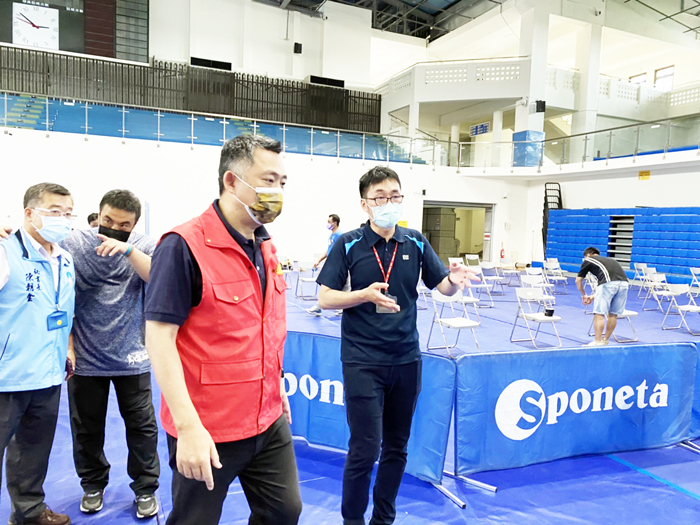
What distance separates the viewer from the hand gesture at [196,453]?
4.16 ft

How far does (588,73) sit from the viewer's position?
18.5 m

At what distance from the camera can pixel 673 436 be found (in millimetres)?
3648

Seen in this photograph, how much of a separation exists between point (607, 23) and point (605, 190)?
776 cm

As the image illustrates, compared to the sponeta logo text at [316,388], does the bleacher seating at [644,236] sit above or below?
above

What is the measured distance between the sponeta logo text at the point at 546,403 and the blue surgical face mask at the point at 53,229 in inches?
112

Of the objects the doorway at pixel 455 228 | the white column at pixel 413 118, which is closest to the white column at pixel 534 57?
the doorway at pixel 455 228

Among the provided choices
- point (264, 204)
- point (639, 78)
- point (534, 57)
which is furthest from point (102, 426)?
point (639, 78)

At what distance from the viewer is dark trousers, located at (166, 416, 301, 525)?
1412 mm

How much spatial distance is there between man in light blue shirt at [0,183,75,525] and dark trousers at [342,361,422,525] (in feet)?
4.82

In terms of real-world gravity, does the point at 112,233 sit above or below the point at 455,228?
below

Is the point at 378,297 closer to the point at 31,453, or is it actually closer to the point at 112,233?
the point at 112,233

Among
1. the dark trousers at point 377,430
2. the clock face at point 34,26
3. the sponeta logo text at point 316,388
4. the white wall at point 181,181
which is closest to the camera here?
the dark trousers at point 377,430

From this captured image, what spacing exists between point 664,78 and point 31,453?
27.4 metres

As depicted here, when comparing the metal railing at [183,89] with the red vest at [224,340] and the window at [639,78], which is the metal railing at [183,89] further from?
the red vest at [224,340]
